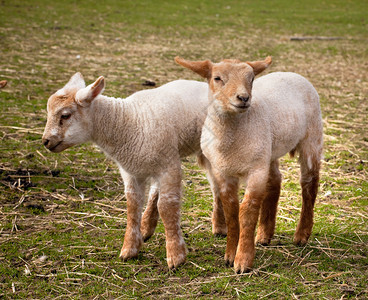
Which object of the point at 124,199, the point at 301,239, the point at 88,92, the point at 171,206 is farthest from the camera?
the point at 124,199

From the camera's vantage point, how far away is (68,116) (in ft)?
16.2

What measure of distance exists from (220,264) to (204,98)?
1.65m

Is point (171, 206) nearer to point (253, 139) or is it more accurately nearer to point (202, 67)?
point (253, 139)

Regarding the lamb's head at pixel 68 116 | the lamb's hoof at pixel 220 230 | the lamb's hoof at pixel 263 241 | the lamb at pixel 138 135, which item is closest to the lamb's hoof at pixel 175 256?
the lamb at pixel 138 135

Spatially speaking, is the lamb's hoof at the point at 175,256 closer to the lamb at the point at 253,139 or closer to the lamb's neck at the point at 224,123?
the lamb at the point at 253,139

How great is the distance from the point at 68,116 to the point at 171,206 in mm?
1262

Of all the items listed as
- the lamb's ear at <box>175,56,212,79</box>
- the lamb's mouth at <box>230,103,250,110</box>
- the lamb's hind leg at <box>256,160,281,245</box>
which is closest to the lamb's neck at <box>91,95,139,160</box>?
the lamb's ear at <box>175,56,212,79</box>

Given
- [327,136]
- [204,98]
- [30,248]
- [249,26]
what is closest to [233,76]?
[204,98]

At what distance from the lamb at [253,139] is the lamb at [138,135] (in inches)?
16.4

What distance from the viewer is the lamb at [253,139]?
4.59m

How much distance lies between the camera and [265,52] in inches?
541

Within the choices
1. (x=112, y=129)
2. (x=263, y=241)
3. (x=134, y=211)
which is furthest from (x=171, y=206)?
(x=263, y=241)

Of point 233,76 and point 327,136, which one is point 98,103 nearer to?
point 233,76

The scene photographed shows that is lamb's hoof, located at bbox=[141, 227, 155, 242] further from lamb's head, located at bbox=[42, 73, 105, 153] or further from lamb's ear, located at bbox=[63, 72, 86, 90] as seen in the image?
lamb's ear, located at bbox=[63, 72, 86, 90]
